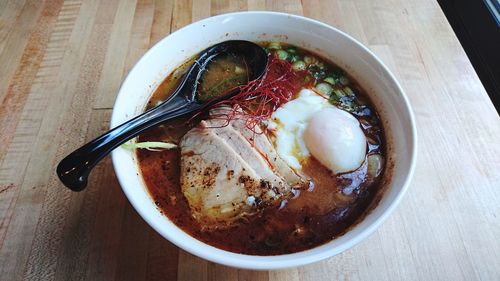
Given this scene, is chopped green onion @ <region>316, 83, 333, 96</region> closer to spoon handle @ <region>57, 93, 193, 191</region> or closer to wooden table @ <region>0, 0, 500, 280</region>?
wooden table @ <region>0, 0, 500, 280</region>

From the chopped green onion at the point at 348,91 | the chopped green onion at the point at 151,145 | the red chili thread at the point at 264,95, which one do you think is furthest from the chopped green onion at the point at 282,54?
the chopped green onion at the point at 151,145

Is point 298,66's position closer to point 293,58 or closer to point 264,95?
point 293,58

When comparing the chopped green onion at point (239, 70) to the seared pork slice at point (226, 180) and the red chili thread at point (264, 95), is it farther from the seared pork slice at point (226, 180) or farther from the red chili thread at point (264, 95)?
the seared pork slice at point (226, 180)

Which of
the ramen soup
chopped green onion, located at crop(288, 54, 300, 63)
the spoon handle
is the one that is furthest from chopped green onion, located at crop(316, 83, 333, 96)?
the spoon handle

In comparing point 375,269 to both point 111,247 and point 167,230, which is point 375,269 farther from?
point 111,247

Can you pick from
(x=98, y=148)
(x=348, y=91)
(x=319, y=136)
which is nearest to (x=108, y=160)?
(x=98, y=148)

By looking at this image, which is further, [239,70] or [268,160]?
[239,70]

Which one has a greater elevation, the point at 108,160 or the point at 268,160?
the point at 268,160
